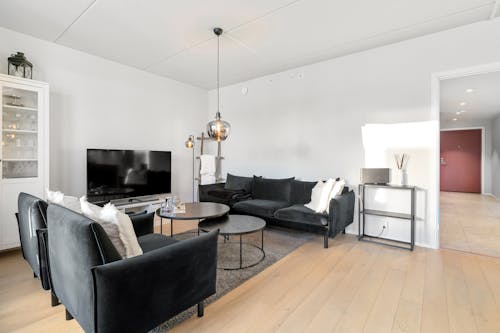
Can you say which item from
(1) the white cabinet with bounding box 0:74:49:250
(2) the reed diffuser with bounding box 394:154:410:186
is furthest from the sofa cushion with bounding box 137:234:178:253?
(2) the reed diffuser with bounding box 394:154:410:186

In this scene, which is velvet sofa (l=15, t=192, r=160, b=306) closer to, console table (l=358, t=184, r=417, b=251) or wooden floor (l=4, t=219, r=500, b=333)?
wooden floor (l=4, t=219, r=500, b=333)

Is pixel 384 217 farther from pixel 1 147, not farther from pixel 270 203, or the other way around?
pixel 1 147

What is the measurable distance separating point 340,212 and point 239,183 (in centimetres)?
210

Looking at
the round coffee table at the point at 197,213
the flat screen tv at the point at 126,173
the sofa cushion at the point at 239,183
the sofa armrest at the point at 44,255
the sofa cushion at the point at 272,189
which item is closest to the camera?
the sofa armrest at the point at 44,255

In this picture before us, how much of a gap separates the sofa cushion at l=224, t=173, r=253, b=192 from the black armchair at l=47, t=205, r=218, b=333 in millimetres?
2935

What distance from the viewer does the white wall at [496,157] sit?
7531 millimetres

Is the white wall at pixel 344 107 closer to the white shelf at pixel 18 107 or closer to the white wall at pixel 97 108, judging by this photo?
the white wall at pixel 97 108

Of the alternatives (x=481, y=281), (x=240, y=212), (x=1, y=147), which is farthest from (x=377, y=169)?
(x=1, y=147)

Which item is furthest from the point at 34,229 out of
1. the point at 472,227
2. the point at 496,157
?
the point at 496,157

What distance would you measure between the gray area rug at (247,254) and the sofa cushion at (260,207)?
13.4 inches

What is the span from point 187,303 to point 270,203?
2.52 meters

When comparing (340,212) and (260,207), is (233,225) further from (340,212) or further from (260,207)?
(340,212)

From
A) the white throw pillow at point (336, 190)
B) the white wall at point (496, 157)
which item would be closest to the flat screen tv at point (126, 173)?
the white throw pillow at point (336, 190)

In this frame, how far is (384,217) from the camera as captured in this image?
366 cm
